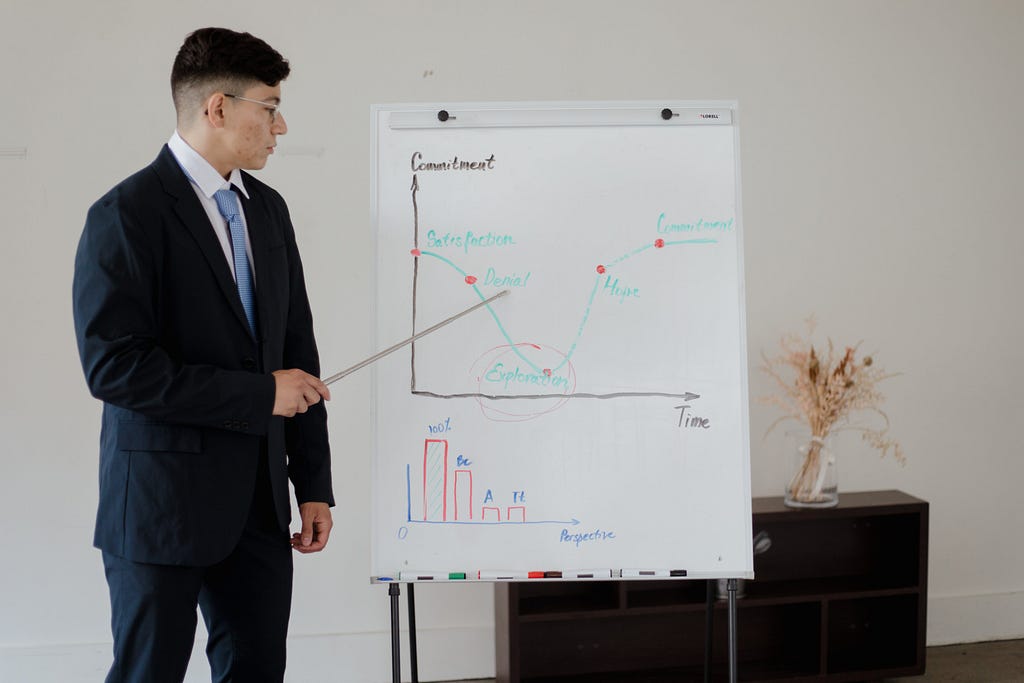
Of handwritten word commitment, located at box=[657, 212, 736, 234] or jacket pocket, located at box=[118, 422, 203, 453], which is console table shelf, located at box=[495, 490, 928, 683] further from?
jacket pocket, located at box=[118, 422, 203, 453]

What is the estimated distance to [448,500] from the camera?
6.84 ft

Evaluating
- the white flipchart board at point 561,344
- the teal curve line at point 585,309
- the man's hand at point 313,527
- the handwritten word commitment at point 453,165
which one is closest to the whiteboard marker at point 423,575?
the white flipchart board at point 561,344

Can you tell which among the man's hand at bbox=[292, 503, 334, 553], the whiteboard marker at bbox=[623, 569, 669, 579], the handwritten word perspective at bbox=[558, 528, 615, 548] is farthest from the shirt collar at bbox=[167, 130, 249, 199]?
the whiteboard marker at bbox=[623, 569, 669, 579]

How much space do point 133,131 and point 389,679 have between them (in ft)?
6.25

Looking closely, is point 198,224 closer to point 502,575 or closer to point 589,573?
point 502,575

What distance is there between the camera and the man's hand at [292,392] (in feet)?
5.51

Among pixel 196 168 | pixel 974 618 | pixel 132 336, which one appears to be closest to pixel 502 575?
pixel 132 336

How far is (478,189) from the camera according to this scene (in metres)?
2.13

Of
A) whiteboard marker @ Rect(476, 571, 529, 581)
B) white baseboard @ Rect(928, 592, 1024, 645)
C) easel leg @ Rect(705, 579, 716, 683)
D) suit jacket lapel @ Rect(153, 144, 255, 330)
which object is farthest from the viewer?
white baseboard @ Rect(928, 592, 1024, 645)

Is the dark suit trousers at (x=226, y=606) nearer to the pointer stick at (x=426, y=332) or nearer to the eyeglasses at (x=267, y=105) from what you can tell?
the pointer stick at (x=426, y=332)

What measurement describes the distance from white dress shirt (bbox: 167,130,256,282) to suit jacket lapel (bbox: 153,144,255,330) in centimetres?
2

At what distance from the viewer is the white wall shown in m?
2.88

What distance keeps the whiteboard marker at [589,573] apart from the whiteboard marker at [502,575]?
0.33 ft

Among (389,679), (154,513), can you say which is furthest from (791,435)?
(154,513)
